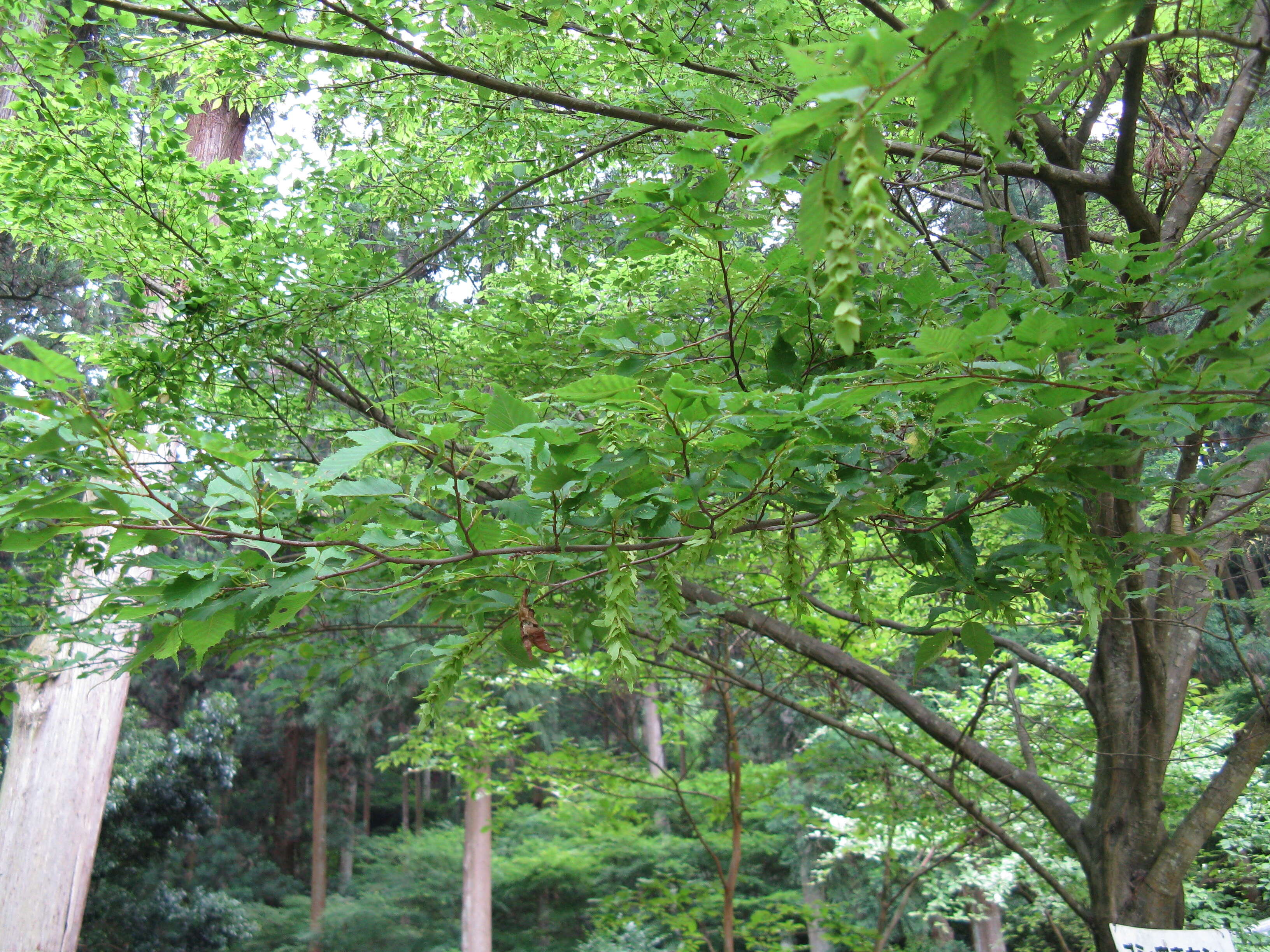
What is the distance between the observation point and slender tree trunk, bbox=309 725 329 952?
36.3ft

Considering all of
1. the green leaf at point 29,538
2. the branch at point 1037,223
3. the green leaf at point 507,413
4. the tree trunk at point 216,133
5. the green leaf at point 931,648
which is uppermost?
the tree trunk at point 216,133

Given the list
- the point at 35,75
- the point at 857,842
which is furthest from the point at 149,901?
the point at 35,75

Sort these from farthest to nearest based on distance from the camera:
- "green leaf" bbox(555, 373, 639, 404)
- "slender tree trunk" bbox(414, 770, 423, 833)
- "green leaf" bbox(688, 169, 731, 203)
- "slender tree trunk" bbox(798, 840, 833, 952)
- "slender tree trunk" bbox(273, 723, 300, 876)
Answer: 1. "slender tree trunk" bbox(414, 770, 423, 833)
2. "slender tree trunk" bbox(273, 723, 300, 876)
3. "slender tree trunk" bbox(798, 840, 833, 952)
4. "green leaf" bbox(688, 169, 731, 203)
5. "green leaf" bbox(555, 373, 639, 404)

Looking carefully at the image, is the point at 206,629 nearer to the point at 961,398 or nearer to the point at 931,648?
the point at 961,398

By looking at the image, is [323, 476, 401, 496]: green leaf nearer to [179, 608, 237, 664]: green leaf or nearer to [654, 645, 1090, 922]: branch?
[179, 608, 237, 664]: green leaf

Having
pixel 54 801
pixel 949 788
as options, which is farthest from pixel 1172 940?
pixel 54 801

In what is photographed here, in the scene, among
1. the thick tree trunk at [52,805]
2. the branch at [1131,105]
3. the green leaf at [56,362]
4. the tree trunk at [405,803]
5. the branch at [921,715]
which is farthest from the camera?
the tree trunk at [405,803]

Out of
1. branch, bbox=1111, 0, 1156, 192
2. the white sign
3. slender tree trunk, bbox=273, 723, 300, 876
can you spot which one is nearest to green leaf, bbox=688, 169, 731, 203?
branch, bbox=1111, 0, 1156, 192

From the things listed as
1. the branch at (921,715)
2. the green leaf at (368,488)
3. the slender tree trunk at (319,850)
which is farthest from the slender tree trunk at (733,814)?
the slender tree trunk at (319,850)

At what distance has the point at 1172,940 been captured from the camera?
215 centimetres

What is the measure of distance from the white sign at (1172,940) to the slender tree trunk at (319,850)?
11237mm

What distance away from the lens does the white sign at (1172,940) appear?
2117 millimetres

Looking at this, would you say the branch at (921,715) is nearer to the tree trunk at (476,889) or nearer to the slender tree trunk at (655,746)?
the tree trunk at (476,889)

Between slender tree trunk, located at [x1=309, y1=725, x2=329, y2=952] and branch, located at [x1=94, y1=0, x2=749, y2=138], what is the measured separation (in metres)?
11.8
